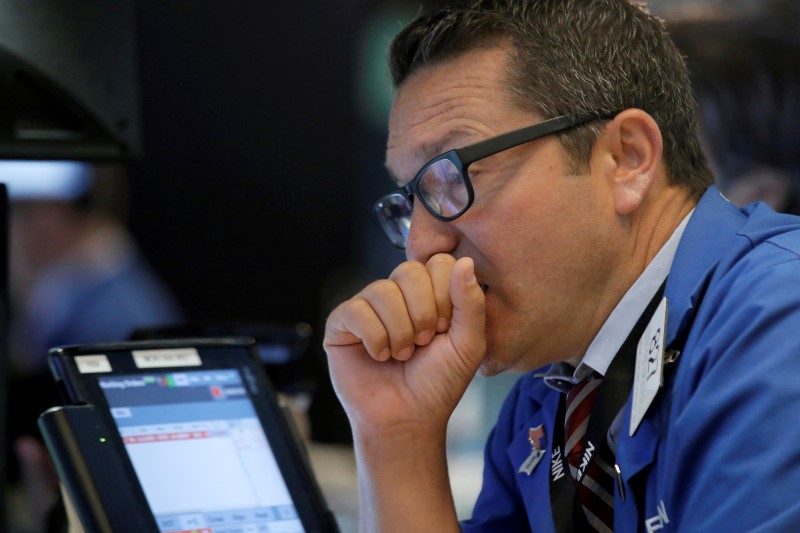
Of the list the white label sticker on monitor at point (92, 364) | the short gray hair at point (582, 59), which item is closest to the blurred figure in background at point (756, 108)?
the short gray hair at point (582, 59)

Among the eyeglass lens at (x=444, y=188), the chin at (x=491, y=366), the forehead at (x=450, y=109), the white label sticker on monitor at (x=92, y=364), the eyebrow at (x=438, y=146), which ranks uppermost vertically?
the forehead at (x=450, y=109)

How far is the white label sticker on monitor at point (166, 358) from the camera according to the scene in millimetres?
1344

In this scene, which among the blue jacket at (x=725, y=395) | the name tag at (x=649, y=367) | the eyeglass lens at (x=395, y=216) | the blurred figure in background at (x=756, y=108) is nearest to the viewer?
the blue jacket at (x=725, y=395)

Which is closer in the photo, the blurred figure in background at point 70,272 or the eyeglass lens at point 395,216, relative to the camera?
the eyeglass lens at point 395,216

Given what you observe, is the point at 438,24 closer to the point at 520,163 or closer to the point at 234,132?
the point at 520,163

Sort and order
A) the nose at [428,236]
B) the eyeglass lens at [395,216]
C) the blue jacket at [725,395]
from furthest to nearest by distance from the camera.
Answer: the eyeglass lens at [395,216] → the nose at [428,236] → the blue jacket at [725,395]

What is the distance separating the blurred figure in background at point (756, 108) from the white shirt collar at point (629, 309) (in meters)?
1.37

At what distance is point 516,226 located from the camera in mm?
1327

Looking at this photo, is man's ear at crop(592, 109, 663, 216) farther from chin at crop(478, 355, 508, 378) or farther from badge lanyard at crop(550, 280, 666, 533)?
chin at crop(478, 355, 508, 378)

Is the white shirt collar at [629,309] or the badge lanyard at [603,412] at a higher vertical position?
the white shirt collar at [629,309]

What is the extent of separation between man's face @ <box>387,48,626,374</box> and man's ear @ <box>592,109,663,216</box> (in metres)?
0.02

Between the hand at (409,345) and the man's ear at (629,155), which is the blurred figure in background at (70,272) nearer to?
the hand at (409,345)

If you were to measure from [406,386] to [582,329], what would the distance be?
25 cm

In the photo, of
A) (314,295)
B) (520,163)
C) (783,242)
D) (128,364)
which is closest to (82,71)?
(128,364)
